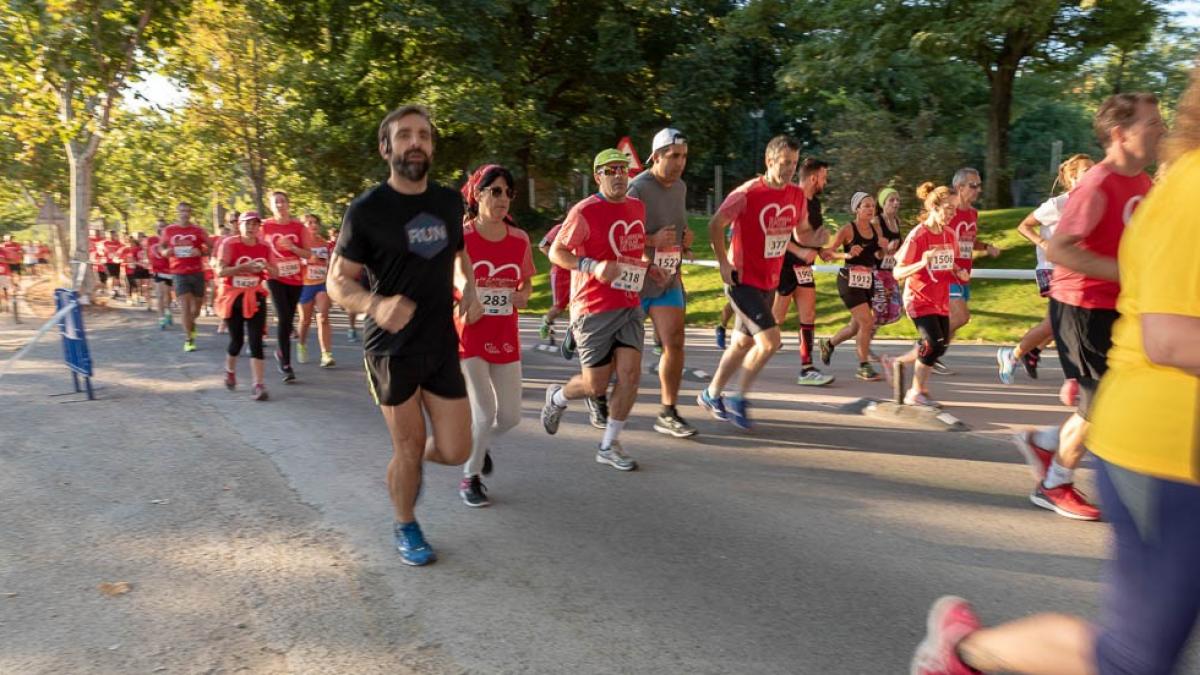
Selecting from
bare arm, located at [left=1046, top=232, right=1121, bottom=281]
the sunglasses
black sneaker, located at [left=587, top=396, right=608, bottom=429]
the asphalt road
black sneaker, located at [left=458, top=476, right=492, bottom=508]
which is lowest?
the asphalt road

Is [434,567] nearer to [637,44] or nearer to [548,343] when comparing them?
[548,343]

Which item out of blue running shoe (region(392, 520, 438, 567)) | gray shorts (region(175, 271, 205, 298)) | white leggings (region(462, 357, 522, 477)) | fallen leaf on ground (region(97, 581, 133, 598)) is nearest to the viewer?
fallen leaf on ground (region(97, 581, 133, 598))

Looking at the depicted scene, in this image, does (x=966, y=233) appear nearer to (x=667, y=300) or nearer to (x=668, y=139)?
(x=667, y=300)

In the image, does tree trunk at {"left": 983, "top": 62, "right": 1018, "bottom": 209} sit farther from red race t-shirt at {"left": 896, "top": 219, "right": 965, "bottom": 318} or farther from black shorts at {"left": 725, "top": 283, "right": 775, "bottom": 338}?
black shorts at {"left": 725, "top": 283, "right": 775, "bottom": 338}

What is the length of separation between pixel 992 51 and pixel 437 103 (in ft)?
45.8

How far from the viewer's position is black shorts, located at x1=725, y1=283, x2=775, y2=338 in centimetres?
649

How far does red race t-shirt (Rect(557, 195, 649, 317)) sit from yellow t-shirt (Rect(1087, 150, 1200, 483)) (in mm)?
3693

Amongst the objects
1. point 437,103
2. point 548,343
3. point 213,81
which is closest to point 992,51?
point 437,103

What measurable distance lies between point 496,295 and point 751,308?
2.32 m

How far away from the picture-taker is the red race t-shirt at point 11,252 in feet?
71.6

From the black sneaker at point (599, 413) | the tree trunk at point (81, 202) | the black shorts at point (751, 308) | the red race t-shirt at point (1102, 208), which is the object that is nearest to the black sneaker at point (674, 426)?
the black sneaker at point (599, 413)

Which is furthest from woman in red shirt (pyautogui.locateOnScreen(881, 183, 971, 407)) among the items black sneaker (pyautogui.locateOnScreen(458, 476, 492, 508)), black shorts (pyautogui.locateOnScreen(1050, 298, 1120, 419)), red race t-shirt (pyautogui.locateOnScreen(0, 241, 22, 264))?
red race t-shirt (pyautogui.locateOnScreen(0, 241, 22, 264))

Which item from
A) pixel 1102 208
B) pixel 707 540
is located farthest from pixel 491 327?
pixel 1102 208

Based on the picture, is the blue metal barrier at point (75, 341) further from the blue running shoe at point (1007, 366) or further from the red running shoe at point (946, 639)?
the blue running shoe at point (1007, 366)
